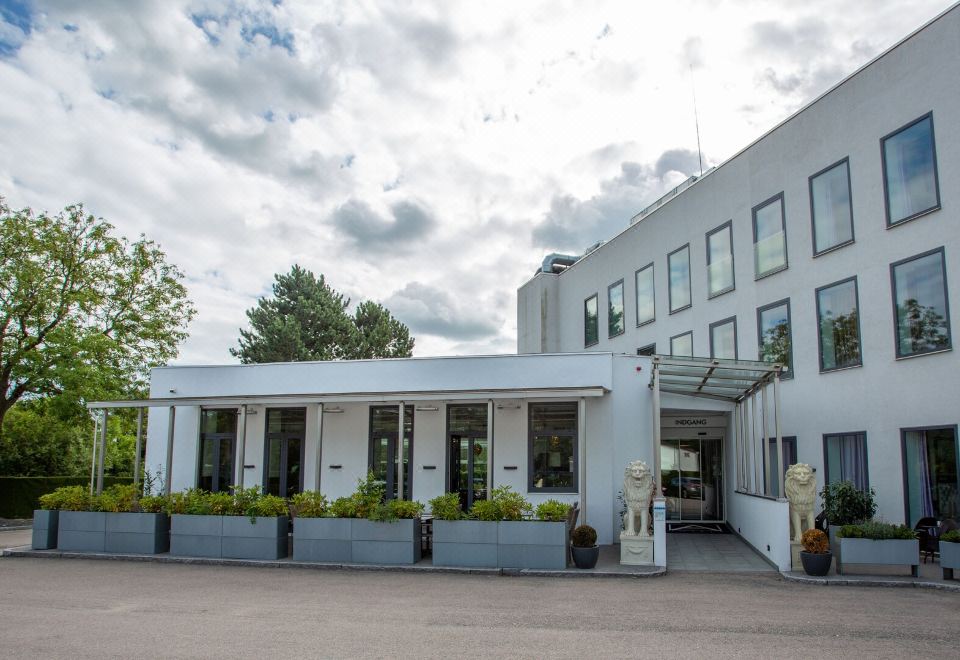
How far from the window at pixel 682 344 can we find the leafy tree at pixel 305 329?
60.2 ft

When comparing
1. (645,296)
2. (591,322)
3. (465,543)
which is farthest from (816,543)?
(591,322)

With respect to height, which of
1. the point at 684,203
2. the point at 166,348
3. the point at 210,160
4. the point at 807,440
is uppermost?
the point at 684,203

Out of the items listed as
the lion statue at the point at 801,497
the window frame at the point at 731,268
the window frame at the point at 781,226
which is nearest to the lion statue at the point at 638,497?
the lion statue at the point at 801,497

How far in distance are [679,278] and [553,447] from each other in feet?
23.4

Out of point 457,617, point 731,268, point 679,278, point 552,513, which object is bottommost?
point 457,617

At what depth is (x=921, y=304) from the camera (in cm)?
1316

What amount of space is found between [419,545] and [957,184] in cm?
1044

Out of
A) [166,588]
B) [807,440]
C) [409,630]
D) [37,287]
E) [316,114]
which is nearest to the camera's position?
[409,630]

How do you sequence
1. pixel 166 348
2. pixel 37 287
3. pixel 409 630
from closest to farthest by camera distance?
pixel 409 630, pixel 37 287, pixel 166 348

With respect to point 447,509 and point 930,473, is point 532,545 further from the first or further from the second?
point 930,473

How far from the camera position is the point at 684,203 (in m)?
20.5

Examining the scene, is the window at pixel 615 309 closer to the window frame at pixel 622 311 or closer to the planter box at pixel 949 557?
the window frame at pixel 622 311

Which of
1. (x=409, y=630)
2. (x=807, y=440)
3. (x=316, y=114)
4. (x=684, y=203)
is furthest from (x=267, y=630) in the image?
(x=684, y=203)

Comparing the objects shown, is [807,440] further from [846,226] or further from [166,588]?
[166,588]
